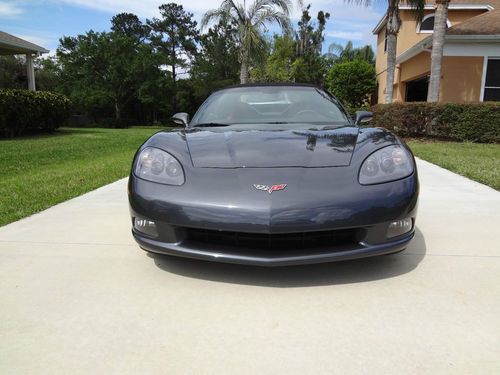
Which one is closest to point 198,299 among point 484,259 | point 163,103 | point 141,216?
point 141,216

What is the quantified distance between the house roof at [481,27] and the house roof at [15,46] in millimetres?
15454

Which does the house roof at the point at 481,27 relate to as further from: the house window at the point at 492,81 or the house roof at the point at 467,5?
the house roof at the point at 467,5

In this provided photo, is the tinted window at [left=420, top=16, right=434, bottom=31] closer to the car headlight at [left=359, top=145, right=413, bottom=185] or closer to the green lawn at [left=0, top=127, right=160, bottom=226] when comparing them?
the green lawn at [left=0, top=127, right=160, bottom=226]

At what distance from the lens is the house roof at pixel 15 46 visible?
613 inches

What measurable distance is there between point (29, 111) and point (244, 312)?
13.5 m

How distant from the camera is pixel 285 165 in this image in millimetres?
2350

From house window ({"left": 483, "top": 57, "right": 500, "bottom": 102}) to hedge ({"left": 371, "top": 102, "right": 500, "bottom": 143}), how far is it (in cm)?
444

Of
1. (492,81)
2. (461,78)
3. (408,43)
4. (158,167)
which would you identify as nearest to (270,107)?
(158,167)

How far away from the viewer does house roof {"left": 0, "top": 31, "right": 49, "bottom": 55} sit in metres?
15.6

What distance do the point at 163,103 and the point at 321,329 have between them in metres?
34.8

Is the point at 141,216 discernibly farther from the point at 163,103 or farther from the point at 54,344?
the point at 163,103

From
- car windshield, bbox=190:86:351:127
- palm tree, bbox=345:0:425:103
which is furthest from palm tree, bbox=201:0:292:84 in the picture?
car windshield, bbox=190:86:351:127

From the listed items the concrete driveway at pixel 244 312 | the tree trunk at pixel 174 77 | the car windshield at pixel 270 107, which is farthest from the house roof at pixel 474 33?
the tree trunk at pixel 174 77

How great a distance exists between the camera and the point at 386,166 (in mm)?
2393
